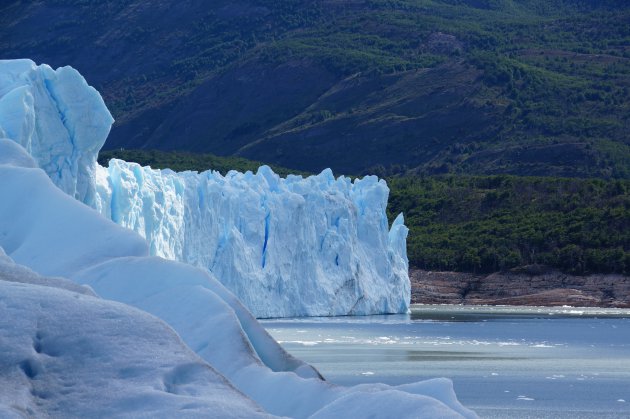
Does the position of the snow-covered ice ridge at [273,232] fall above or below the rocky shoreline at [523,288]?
above

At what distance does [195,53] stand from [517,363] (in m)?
128

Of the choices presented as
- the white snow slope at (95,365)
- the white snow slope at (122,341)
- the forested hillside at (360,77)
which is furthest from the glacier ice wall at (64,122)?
the forested hillside at (360,77)

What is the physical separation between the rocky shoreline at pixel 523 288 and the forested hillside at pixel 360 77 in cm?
3002

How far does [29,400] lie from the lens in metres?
6.53

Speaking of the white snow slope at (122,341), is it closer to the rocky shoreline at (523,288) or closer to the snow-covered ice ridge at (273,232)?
the snow-covered ice ridge at (273,232)

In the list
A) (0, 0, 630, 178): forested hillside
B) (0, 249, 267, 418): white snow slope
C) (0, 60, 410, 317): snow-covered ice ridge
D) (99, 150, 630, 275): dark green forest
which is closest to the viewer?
(0, 249, 267, 418): white snow slope

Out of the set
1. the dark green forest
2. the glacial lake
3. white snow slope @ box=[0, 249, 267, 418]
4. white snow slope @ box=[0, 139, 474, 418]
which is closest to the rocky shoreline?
the dark green forest

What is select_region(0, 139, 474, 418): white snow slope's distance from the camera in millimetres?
6672

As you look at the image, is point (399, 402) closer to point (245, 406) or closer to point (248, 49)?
point (245, 406)

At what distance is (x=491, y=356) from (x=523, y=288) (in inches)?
1160

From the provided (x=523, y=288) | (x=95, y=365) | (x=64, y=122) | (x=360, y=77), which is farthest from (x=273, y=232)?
(x=360, y=77)

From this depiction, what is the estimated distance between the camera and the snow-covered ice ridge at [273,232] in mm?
31891

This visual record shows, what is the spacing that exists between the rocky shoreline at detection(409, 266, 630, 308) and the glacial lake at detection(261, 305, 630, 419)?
28.4 feet

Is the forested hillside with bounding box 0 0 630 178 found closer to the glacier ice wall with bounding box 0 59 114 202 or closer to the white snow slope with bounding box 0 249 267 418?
the glacier ice wall with bounding box 0 59 114 202
